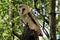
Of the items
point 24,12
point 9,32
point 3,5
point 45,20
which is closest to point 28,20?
point 24,12

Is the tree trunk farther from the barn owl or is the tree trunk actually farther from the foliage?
the foliage

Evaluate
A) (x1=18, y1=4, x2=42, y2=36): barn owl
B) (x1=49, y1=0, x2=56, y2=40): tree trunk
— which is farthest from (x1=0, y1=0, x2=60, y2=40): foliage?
(x1=49, y1=0, x2=56, y2=40): tree trunk

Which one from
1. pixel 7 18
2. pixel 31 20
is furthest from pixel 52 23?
pixel 7 18

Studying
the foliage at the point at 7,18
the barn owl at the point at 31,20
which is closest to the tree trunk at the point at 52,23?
the barn owl at the point at 31,20

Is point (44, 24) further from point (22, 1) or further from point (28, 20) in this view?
point (28, 20)

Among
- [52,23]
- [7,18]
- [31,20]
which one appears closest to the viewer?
[52,23]

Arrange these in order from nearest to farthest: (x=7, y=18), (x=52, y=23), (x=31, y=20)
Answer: (x=52, y=23) < (x=31, y=20) < (x=7, y=18)

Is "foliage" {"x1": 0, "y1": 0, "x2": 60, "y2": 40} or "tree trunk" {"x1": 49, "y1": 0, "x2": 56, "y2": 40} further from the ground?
"tree trunk" {"x1": 49, "y1": 0, "x2": 56, "y2": 40}

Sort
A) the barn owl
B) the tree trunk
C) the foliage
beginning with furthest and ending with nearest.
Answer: the foliage
the barn owl
the tree trunk

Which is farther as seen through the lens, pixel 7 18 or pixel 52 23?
pixel 7 18

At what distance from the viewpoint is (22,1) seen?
3.63 metres

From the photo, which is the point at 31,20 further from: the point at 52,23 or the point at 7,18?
the point at 7,18

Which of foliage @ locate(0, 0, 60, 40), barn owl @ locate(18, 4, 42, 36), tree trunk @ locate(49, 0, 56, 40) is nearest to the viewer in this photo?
tree trunk @ locate(49, 0, 56, 40)

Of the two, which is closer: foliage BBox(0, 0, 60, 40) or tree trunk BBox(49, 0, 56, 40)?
tree trunk BBox(49, 0, 56, 40)
